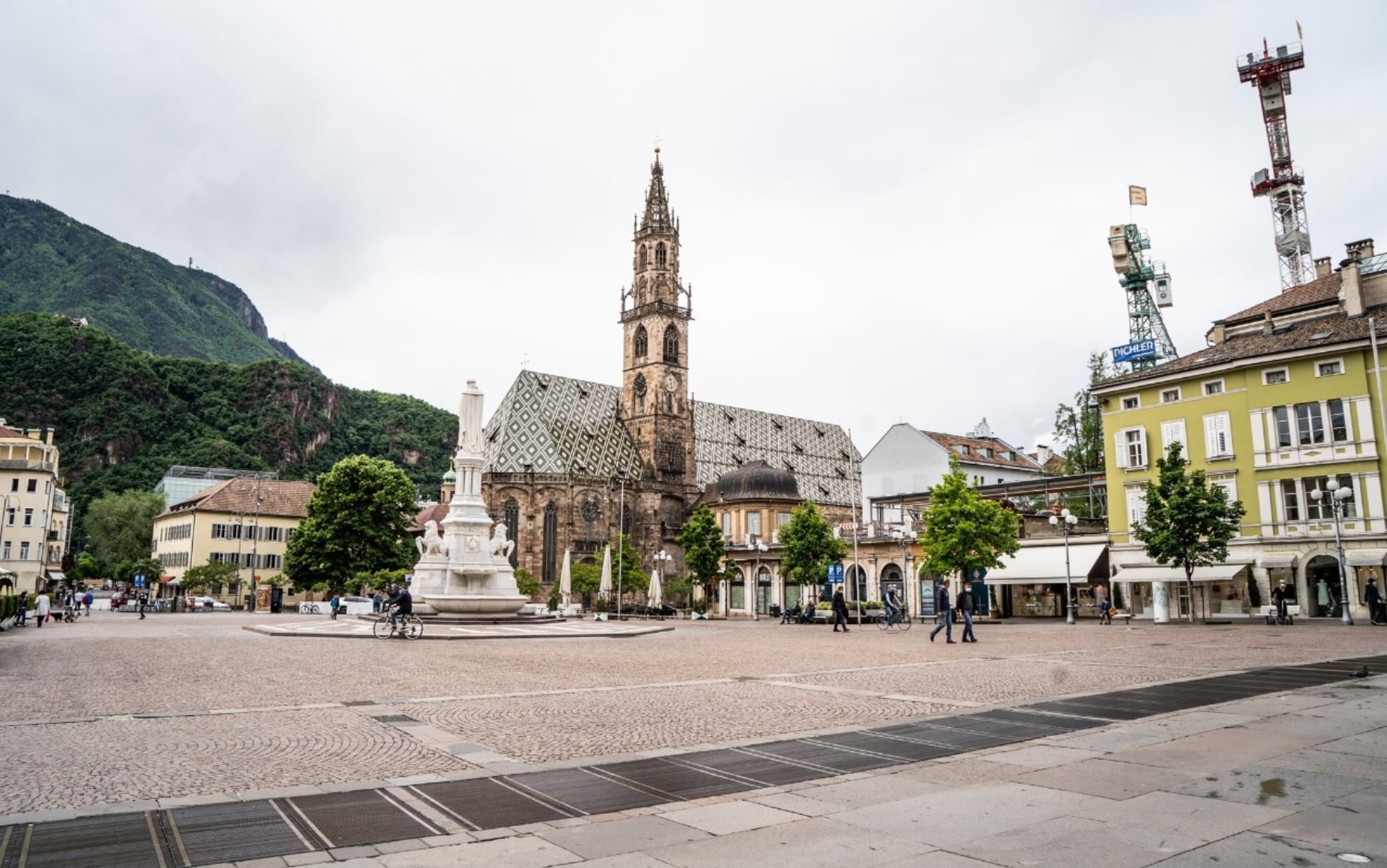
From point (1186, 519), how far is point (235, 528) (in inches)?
3086

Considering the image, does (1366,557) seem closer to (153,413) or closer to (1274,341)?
(1274,341)

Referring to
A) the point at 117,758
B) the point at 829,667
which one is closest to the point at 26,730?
the point at 117,758

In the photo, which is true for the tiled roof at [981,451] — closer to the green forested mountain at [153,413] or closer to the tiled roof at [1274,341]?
the tiled roof at [1274,341]

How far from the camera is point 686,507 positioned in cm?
8700

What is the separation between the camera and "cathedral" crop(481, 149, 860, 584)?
249ft

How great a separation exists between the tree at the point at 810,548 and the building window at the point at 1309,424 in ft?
78.4

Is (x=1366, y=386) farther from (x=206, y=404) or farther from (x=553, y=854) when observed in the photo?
(x=206, y=404)

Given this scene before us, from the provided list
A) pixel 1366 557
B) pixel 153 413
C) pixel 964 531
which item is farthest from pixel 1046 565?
pixel 153 413

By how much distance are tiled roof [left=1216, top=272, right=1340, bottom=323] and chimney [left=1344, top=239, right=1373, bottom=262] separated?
143 centimetres

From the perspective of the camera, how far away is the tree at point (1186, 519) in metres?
33.8

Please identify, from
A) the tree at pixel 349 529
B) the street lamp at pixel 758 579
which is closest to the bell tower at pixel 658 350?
the street lamp at pixel 758 579

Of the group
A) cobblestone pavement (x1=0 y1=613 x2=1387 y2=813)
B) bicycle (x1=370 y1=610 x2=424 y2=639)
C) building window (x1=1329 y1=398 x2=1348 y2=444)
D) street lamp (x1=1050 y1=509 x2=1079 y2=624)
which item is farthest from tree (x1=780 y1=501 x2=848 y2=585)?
bicycle (x1=370 y1=610 x2=424 y2=639)

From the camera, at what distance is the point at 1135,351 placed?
250ft

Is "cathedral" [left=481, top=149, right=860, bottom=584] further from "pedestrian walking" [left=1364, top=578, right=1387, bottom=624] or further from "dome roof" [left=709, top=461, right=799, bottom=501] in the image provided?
"pedestrian walking" [left=1364, top=578, right=1387, bottom=624]
